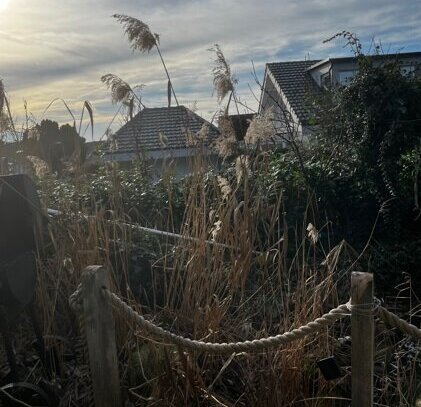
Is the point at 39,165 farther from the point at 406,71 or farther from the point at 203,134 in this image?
the point at 406,71

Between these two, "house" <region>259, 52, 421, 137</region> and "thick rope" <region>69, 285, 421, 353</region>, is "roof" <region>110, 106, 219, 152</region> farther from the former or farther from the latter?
"thick rope" <region>69, 285, 421, 353</region>

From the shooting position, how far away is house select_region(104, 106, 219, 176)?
3967 mm

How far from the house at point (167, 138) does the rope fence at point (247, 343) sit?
1.54m

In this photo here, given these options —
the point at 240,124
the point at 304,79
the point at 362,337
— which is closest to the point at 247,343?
the point at 362,337

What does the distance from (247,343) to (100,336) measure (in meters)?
0.60

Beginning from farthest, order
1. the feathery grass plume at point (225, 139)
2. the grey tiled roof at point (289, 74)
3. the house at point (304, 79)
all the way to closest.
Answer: the grey tiled roof at point (289, 74), the house at point (304, 79), the feathery grass plume at point (225, 139)

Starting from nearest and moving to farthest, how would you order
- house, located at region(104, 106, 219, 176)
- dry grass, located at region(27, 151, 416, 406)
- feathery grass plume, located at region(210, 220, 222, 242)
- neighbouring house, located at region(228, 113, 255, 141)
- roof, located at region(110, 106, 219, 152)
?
dry grass, located at region(27, 151, 416, 406)
feathery grass plume, located at region(210, 220, 222, 242)
house, located at region(104, 106, 219, 176)
roof, located at region(110, 106, 219, 152)
neighbouring house, located at region(228, 113, 255, 141)

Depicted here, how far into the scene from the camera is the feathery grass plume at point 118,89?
4898 millimetres

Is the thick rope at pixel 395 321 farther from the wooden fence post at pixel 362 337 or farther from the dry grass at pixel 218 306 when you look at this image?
the dry grass at pixel 218 306

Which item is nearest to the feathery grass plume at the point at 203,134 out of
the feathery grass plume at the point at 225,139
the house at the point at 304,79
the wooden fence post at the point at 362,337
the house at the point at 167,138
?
the house at the point at 167,138

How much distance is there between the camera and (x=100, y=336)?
2.41m

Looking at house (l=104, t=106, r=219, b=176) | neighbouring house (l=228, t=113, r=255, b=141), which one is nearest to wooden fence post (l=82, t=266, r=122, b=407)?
house (l=104, t=106, r=219, b=176)

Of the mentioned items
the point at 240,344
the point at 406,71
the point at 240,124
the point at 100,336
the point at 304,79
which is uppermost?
the point at 304,79

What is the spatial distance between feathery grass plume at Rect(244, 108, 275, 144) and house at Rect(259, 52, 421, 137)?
1.84 meters
